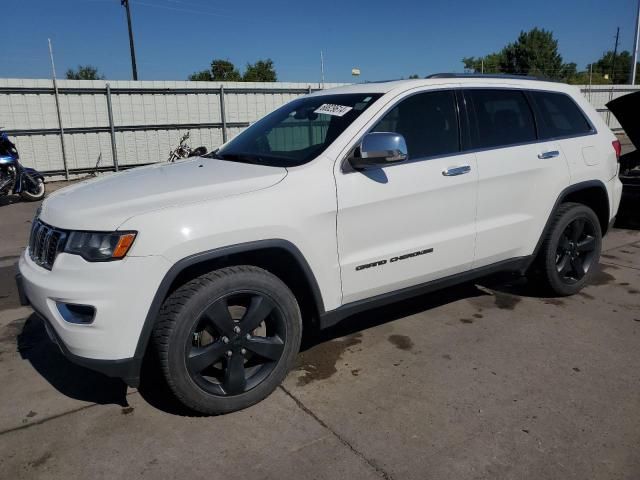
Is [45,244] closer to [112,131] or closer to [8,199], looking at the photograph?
[8,199]

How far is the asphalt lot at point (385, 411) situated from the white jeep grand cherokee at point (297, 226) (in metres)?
0.31

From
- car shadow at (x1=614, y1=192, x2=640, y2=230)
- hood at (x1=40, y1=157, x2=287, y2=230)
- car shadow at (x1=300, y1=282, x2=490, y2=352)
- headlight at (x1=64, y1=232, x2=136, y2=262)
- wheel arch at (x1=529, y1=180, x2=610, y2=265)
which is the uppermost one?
hood at (x1=40, y1=157, x2=287, y2=230)

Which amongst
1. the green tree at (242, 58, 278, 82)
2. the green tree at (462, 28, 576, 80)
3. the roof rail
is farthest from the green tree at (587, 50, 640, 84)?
the roof rail

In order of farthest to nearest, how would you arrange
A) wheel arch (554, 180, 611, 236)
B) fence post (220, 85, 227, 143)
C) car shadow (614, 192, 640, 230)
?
fence post (220, 85, 227, 143), car shadow (614, 192, 640, 230), wheel arch (554, 180, 611, 236)

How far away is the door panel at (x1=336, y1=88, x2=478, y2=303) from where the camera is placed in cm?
312

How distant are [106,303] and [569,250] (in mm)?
3648

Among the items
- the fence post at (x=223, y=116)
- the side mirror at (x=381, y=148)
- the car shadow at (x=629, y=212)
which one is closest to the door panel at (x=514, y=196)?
the side mirror at (x=381, y=148)

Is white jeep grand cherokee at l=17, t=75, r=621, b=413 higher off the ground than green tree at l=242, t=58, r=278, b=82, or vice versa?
green tree at l=242, t=58, r=278, b=82

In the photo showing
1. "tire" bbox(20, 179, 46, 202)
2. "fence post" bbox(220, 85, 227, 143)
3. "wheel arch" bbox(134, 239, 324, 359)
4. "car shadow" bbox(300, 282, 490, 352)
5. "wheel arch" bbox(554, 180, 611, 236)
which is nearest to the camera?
"wheel arch" bbox(134, 239, 324, 359)

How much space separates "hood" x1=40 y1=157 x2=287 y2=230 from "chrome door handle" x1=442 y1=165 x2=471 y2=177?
1.11m

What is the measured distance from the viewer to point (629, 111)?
259 inches

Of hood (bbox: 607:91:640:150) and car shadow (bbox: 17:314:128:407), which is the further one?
hood (bbox: 607:91:640:150)

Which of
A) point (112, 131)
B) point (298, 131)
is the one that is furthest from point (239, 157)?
point (112, 131)

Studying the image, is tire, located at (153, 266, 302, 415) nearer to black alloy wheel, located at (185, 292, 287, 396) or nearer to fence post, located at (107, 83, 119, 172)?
black alloy wheel, located at (185, 292, 287, 396)
